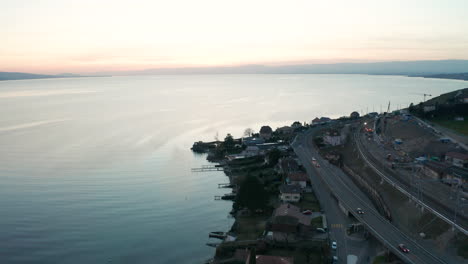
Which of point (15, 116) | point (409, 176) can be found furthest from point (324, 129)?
point (15, 116)

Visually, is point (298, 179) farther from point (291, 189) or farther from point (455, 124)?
point (455, 124)

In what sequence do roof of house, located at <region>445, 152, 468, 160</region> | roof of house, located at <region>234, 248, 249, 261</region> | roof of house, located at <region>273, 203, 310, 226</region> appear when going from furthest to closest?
roof of house, located at <region>445, 152, 468, 160</region> < roof of house, located at <region>273, 203, 310, 226</region> < roof of house, located at <region>234, 248, 249, 261</region>

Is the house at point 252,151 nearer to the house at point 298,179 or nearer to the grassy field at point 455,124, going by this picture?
the house at point 298,179

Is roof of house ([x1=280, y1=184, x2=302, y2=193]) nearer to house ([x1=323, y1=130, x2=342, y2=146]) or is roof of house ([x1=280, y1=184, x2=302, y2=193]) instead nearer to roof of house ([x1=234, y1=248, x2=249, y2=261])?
Result: roof of house ([x1=234, y1=248, x2=249, y2=261])

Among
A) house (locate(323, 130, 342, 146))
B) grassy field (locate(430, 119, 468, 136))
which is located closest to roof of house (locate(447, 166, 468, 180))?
grassy field (locate(430, 119, 468, 136))

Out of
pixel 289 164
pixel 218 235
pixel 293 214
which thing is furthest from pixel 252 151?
pixel 293 214
